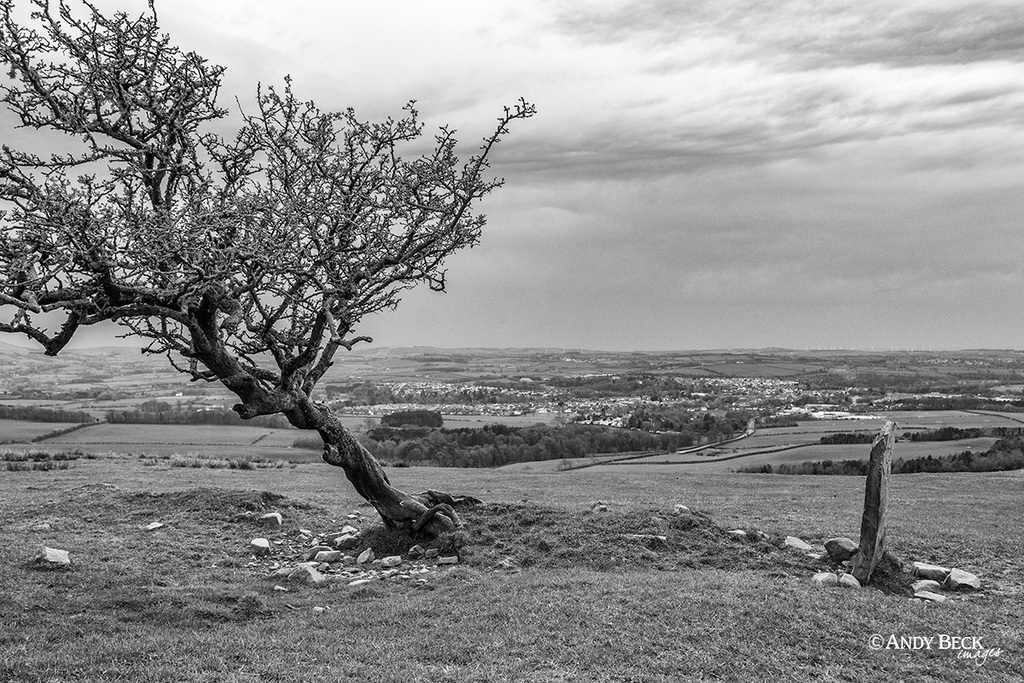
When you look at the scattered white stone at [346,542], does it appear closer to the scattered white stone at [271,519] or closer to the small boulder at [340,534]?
the small boulder at [340,534]

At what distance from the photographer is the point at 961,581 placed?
1298 cm

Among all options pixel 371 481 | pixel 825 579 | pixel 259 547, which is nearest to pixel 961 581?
pixel 825 579

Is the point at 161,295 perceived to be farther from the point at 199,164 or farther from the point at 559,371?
the point at 559,371

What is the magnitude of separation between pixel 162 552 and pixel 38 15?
10960 millimetres

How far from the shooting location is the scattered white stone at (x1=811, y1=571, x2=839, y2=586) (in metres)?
12.9

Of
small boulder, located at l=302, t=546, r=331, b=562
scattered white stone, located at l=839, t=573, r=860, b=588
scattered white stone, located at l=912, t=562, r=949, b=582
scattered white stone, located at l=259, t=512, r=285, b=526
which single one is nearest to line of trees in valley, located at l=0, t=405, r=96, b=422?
scattered white stone, located at l=259, t=512, r=285, b=526

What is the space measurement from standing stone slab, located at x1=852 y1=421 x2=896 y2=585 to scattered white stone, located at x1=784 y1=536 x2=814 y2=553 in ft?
4.52

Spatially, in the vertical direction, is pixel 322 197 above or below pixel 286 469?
above

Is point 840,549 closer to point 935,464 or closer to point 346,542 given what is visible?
point 346,542

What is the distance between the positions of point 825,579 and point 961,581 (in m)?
2.53

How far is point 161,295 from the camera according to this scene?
Answer: 1244cm

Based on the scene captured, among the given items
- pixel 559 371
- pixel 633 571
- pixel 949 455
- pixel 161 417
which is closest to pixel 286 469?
pixel 633 571

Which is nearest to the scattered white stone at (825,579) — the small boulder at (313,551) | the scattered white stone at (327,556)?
the scattered white stone at (327,556)

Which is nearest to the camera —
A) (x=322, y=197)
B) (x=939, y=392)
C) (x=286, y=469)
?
(x=322, y=197)
